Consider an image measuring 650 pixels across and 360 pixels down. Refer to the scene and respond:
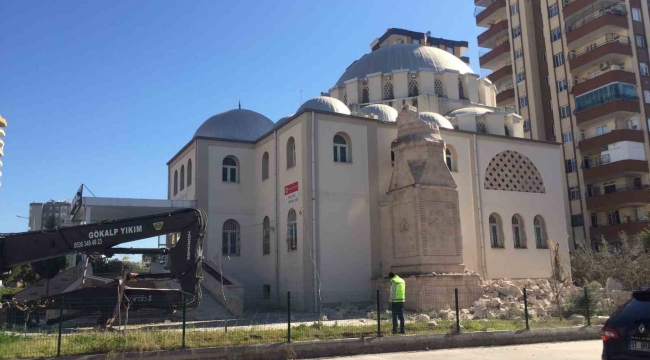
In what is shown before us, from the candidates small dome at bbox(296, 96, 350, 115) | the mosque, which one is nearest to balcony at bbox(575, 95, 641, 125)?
the mosque

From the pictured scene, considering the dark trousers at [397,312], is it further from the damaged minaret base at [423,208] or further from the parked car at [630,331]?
the damaged minaret base at [423,208]

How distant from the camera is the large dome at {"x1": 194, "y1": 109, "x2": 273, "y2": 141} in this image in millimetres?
29644

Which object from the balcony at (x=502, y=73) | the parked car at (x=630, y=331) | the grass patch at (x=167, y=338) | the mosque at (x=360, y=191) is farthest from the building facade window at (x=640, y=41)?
the parked car at (x=630, y=331)

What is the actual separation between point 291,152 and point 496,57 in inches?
1128

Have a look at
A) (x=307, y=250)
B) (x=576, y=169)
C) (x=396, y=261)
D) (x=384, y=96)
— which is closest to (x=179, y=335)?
(x=307, y=250)

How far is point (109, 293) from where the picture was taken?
614 inches

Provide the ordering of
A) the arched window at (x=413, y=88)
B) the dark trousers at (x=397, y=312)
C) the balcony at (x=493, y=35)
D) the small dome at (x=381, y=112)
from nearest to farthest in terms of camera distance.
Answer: the dark trousers at (x=397, y=312), the small dome at (x=381, y=112), the arched window at (x=413, y=88), the balcony at (x=493, y=35)

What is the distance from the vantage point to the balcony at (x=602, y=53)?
38.5 meters

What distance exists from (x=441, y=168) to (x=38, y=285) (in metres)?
16.9

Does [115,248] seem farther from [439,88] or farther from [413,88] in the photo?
[439,88]

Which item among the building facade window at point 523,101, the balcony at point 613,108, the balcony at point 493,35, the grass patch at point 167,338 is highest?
the balcony at point 493,35

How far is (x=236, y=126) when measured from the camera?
30.0 m

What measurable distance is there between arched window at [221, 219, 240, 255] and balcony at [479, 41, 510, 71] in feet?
98.0

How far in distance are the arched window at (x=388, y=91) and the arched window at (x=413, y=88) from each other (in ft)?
3.63
